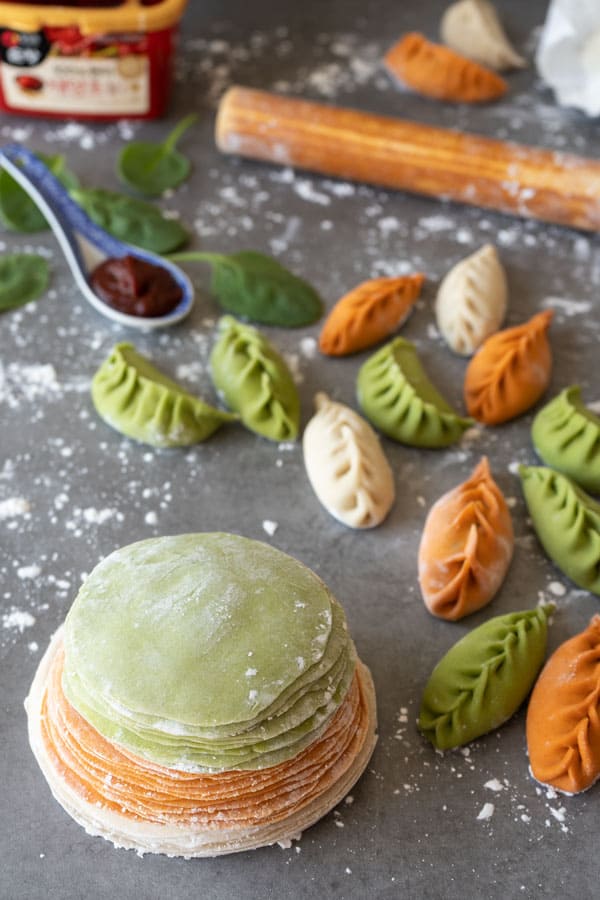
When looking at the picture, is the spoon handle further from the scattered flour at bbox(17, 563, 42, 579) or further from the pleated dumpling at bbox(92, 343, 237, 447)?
the scattered flour at bbox(17, 563, 42, 579)

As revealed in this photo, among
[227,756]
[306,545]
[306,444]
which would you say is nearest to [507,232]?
[306,444]

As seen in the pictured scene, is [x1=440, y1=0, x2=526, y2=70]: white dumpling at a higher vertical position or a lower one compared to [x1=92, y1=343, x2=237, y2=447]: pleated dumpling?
higher

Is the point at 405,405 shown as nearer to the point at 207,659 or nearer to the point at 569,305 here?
the point at 569,305

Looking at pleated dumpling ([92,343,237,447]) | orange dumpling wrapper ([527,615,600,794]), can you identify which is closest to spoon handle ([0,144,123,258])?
pleated dumpling ([92,343,237,447])

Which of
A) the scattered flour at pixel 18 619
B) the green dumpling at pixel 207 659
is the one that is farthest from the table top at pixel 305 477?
the green dumpling at pixel 207 659

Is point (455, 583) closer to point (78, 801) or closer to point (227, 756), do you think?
point (227, 756)

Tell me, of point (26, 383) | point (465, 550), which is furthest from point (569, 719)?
point (26, 383)

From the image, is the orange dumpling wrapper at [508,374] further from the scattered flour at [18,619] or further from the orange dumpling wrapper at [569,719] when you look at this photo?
the scattered flour at [18,619]
